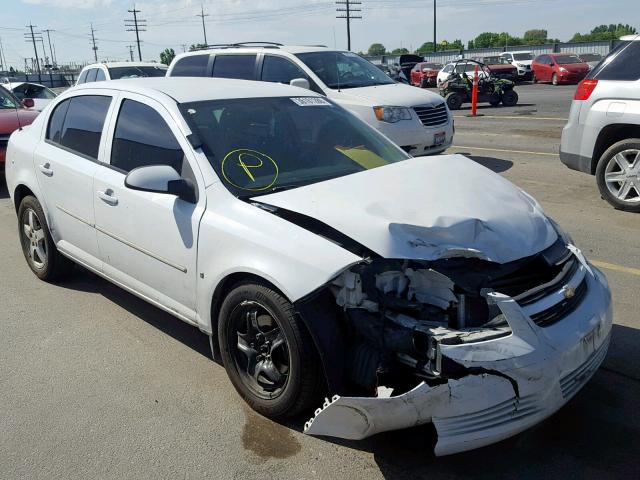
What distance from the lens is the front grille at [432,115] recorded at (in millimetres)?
9797

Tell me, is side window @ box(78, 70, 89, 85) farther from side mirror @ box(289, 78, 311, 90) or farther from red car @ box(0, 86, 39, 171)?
side mirror @ box(289, 78, 311, 90)

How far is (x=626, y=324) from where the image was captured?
4.35m

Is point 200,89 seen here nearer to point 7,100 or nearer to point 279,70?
point 279,70

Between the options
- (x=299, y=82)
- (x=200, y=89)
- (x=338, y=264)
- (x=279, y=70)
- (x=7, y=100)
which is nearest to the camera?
(x=338, y=264)

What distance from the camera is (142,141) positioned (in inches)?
165

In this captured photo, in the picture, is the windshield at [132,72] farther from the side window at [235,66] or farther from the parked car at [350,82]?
the side window at [235,66]

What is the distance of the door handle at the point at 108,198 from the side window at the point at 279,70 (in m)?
6.15

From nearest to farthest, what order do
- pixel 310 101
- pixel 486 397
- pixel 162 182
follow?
pixel 486 397, pixel 162 182, pixel 310 101

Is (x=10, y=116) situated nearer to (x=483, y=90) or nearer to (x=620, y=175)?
(x=620, y=175)

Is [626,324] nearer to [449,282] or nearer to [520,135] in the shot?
[449,282]

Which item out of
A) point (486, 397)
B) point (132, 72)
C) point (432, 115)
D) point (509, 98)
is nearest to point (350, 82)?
point (432, 115)

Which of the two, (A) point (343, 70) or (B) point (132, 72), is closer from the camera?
(A) point (343, 70)

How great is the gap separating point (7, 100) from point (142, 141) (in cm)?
822

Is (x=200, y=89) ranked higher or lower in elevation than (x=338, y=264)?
higher
